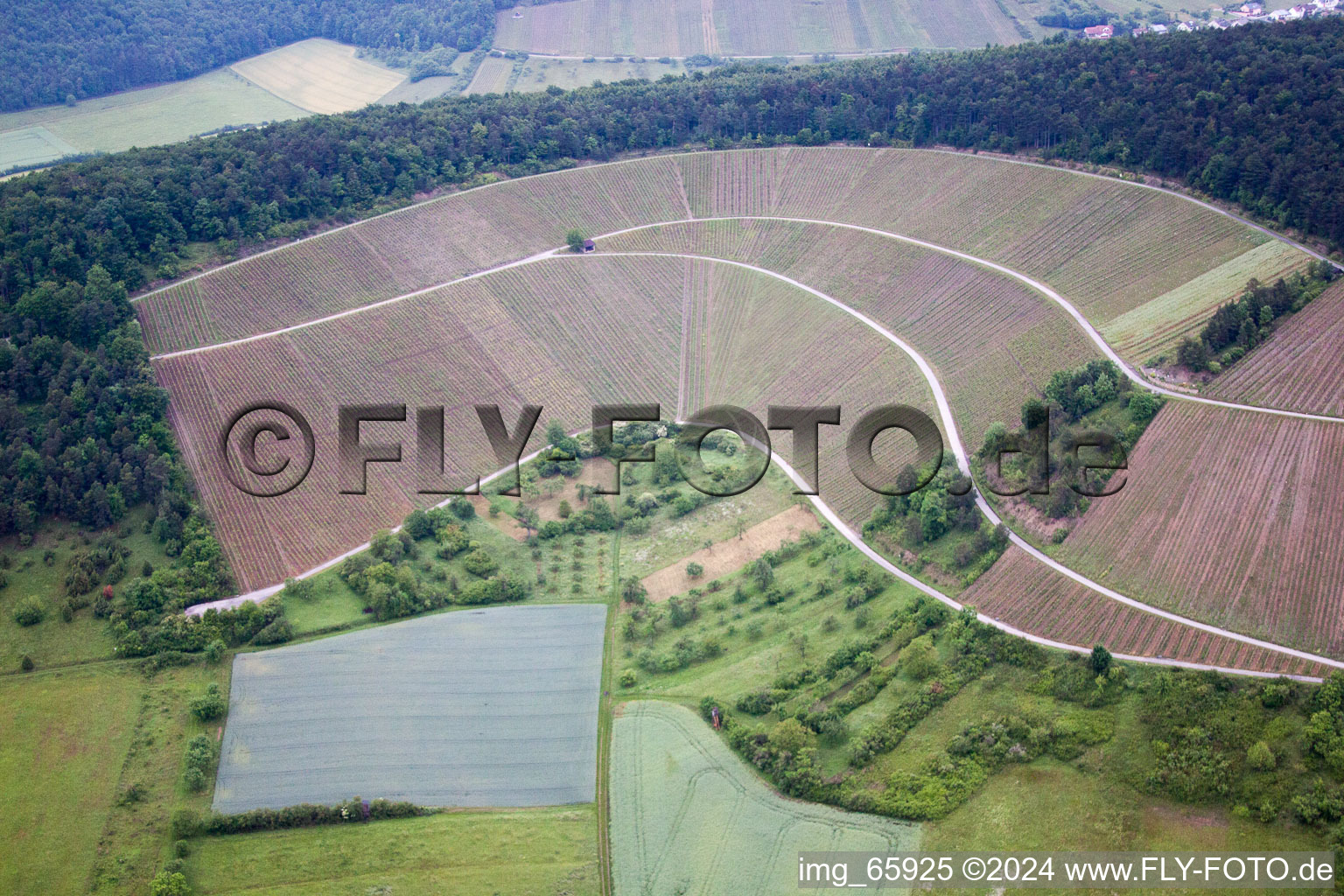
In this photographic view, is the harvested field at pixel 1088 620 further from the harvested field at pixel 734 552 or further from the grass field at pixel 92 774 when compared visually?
the grass field at pixel 92 774

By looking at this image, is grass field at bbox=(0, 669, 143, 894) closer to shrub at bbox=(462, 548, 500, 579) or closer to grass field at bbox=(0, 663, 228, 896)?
grass field at bbox=(0, 663, 228, 896)

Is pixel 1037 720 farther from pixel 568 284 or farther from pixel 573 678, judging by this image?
pixel 568 284

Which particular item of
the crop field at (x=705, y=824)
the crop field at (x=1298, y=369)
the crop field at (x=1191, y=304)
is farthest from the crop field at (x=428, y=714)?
the crop field at (x=1298, y=369)

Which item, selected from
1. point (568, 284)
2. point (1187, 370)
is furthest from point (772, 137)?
point (1187, 370)

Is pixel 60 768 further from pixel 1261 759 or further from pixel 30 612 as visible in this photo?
pixel 1261 759

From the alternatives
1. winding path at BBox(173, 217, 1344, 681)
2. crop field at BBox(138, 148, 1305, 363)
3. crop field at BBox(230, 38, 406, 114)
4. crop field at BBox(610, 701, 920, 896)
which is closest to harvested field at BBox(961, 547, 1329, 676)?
winding path at BBox(173, 217, 1344, 681)
